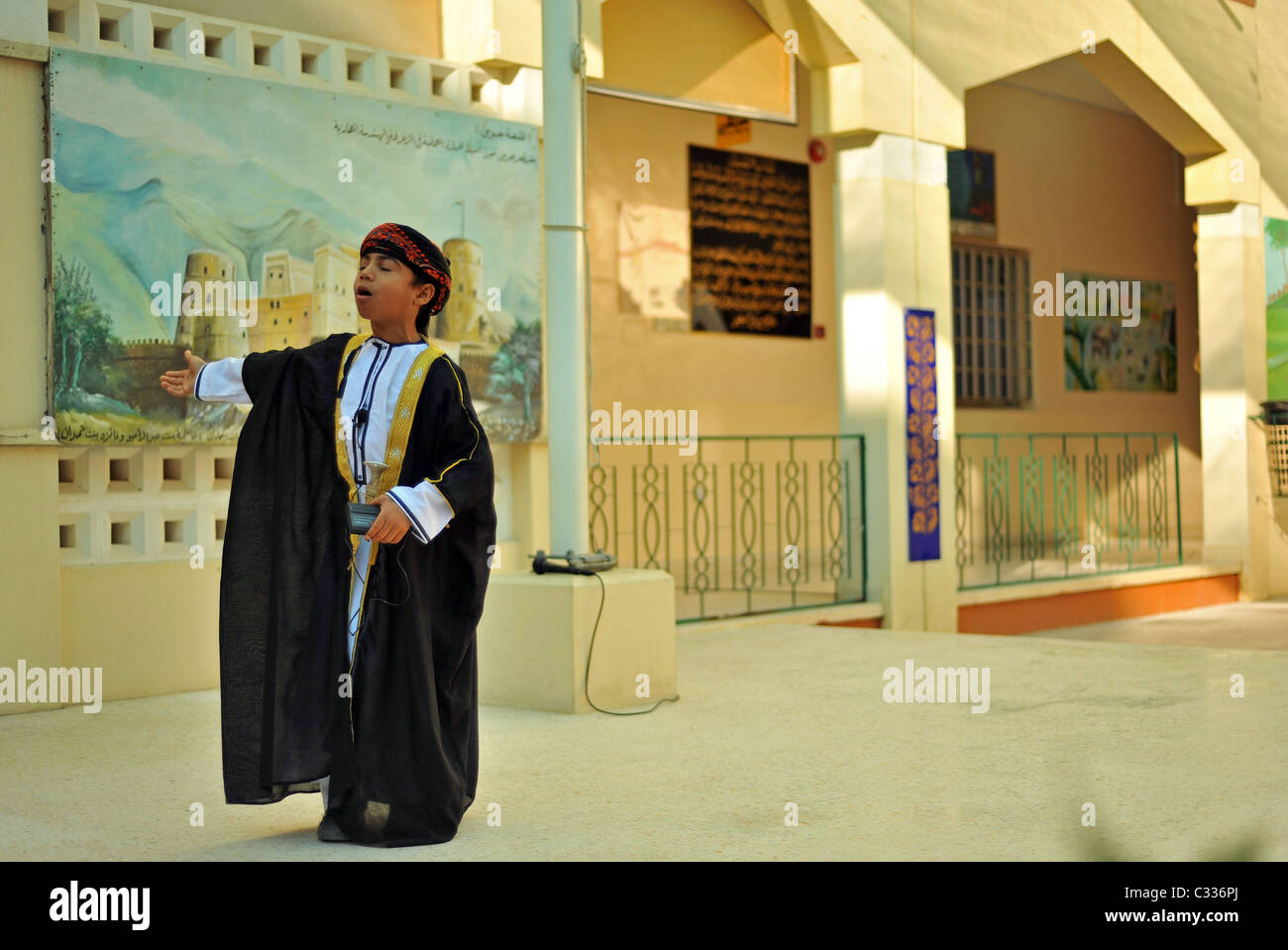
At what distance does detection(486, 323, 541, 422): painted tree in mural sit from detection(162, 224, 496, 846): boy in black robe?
3080 millimetres

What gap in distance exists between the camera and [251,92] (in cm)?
591

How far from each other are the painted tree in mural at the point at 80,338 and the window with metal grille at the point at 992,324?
27.5 ft

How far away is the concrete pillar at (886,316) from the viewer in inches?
328

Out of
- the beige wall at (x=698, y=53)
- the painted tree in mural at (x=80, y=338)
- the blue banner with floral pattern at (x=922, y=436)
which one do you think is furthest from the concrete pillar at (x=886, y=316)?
the painted tree in mural at (x=80, y=338)

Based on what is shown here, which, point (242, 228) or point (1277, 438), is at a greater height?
point (242, 228)

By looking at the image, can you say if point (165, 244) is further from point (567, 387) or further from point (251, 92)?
point (567, 387)

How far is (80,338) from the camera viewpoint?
542 cm

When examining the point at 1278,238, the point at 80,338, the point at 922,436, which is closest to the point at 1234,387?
the point at 1278,238

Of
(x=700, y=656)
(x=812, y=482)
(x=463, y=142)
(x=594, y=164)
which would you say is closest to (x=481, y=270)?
(x=463, y=142)

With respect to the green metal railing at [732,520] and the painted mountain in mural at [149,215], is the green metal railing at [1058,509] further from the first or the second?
the painted mountain in mural at [149,215]

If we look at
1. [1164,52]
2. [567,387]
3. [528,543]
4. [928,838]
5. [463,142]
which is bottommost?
[928,838]

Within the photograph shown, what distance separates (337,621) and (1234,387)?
364 inches

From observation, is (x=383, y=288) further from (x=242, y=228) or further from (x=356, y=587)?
(x=242, y=228)
